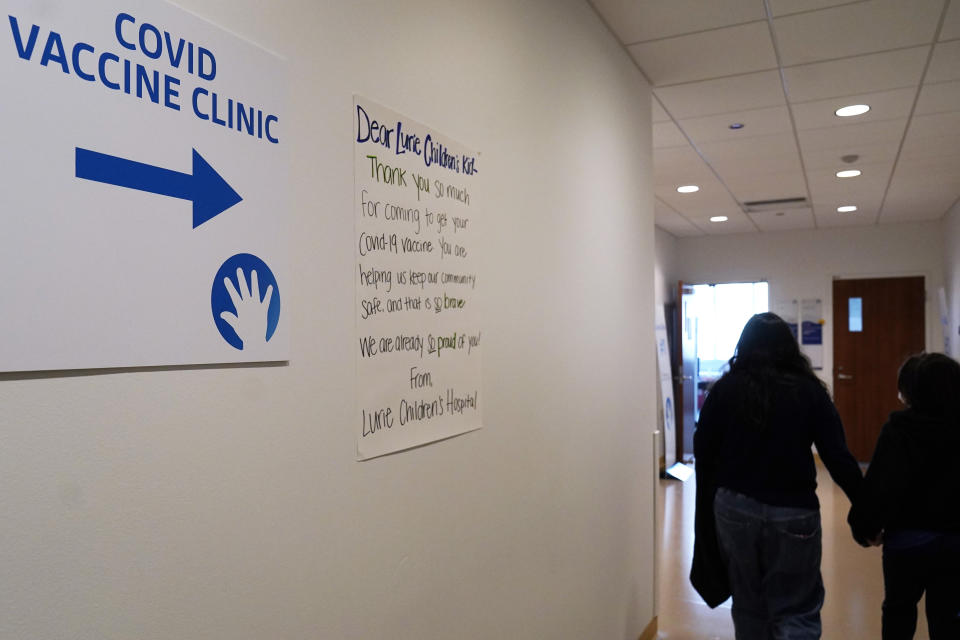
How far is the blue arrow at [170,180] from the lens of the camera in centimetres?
86

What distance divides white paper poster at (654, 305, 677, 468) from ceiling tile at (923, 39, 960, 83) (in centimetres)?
433

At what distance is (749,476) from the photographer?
2438 mm

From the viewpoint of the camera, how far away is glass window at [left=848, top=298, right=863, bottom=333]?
8008 millimetres

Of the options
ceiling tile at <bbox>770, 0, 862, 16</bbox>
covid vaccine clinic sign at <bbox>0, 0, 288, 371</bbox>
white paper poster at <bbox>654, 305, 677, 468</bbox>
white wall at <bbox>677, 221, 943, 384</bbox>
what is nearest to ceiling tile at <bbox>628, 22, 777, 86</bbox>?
ceiling tile at <bbox>770, 0, 862, 16</bbox>

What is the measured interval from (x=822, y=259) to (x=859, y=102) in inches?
195

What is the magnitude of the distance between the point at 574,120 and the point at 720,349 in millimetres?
7215

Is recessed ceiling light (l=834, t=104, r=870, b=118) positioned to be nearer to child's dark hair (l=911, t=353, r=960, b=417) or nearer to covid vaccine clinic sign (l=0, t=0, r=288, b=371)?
child's dark hair (l=911, t=353, r=960, b=417)

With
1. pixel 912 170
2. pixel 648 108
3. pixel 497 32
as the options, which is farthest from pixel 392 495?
pixel 912 170

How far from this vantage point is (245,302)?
3.51 feet

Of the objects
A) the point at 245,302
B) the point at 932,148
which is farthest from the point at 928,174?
the point at 245,302

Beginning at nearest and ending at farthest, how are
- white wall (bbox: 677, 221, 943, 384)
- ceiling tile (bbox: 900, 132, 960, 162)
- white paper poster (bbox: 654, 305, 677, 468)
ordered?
ceiling tile (bbox: 900, 132, 960, 162) → white paper poster (bbox: 654, 305, 677, 468) → white wall (bbox: 677, 221, 943, 384)

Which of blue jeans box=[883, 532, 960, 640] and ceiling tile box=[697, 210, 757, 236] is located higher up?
ceiling tile box=[697, 210, 757, 236]

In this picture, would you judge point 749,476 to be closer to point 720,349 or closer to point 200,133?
point 200,133

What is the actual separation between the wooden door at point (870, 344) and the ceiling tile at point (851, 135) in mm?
4003
